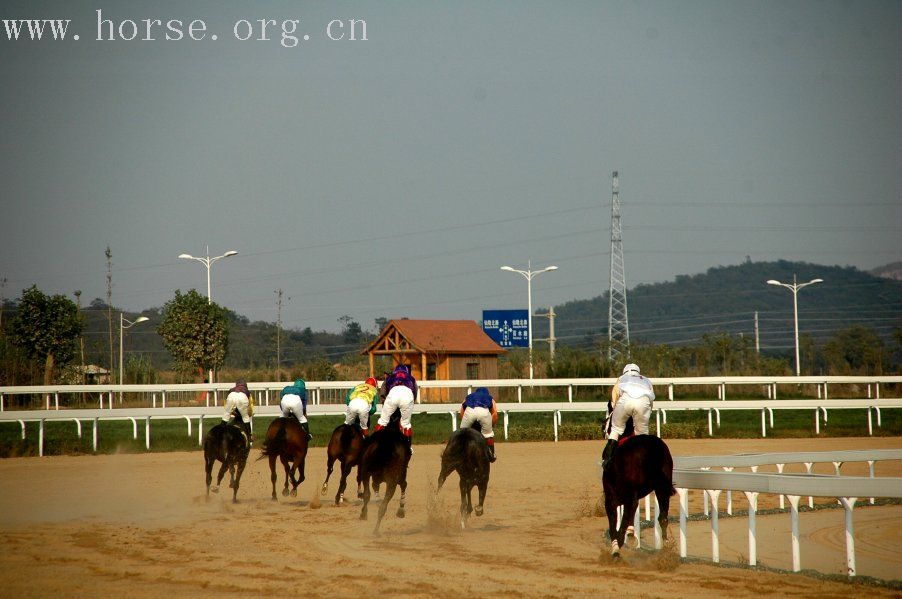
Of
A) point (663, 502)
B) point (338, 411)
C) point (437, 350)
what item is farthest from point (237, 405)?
point (437, 350)

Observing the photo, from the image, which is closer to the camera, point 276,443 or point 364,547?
point 364,547

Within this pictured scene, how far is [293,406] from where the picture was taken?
52.1 ft

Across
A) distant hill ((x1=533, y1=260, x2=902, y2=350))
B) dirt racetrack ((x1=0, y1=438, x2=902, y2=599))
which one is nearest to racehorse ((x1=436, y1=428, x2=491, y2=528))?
dirt racetrack ((x1=0, y1=438, x2=902, y2=599))

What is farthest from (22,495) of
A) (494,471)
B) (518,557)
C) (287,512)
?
(518,557)

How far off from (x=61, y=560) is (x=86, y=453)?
48.9ft

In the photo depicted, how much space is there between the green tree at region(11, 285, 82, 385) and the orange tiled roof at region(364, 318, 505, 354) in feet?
43.1

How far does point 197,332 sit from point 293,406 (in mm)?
24930

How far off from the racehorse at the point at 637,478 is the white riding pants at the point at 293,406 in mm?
7226

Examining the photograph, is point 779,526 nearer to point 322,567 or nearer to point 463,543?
point 463,543

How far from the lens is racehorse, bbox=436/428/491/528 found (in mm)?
12531

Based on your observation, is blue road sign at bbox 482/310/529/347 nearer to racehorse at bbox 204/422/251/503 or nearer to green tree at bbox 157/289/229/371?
green tree at bbox 157/289/229/371

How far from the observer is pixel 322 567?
9.39 m

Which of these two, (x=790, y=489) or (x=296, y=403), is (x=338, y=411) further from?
(x=790, y=489)

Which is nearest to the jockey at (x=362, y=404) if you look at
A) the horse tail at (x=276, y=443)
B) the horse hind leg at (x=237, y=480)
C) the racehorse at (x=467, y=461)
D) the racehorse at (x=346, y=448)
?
the racehorse at (x=346, y=448)
